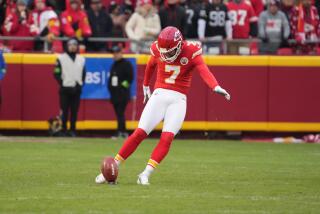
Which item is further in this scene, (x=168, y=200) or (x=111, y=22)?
(x=111, y=22)

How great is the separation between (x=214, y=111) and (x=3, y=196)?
409 inches

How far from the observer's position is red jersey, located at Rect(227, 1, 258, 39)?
65.2 feet

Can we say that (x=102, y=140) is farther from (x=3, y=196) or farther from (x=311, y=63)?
(x=3, y=196)

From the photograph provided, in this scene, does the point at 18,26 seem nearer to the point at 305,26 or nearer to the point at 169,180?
the point at 305,26

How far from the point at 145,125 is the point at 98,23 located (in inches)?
374

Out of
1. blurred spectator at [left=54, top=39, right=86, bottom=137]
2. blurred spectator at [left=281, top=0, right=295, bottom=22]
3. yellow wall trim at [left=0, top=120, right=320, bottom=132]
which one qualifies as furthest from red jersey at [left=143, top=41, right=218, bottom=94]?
blurred spectator at [left=281, top=0, right=295, bottom=22]

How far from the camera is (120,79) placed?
1938 centimetres

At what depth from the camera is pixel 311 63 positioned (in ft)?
64.3

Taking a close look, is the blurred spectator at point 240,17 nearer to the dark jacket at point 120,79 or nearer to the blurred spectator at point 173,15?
the blurred spectator at point 173,15

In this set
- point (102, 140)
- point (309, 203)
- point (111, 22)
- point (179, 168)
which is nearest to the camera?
point (309, 203)

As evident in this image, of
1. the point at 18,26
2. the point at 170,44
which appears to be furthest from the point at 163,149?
the point at 18,26

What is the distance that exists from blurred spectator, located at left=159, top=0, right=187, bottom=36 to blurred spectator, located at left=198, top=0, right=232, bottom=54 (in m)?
0.41

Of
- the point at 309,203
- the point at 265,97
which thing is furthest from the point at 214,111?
the point at 309,203

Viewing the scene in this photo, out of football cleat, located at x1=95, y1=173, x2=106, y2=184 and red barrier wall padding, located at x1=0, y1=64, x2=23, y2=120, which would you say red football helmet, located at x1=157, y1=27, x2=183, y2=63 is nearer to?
football cleat, located at x1=95, y1=173, x2=106, y2=184
